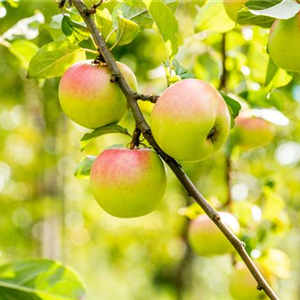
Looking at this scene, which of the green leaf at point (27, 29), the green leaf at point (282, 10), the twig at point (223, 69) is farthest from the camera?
the twig at point (223, 69)

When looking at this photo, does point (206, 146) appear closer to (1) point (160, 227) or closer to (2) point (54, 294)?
(2) point (54, 294)

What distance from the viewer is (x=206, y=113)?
0.71 meters

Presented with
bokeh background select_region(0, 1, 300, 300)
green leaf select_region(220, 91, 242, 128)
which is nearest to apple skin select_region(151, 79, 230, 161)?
green leaf select_region(220, 91, 242, 128)

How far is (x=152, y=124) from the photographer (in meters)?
0.72

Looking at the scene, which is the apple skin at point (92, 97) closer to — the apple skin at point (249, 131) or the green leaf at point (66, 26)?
the green leaf at point (66, 26)

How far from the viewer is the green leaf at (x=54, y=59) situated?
87cm

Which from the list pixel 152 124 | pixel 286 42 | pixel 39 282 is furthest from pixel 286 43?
pixel 39 282

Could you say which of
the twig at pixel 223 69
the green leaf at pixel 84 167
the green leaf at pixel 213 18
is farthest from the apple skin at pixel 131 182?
the twig at pixel 223 69

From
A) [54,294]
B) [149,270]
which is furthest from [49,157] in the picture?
[149,270]

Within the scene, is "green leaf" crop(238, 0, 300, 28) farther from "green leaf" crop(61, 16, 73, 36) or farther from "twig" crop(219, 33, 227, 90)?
"twig" crop(219, 33, 227, 90)

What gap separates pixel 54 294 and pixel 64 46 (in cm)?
41

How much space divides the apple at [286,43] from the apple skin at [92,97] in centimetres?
23

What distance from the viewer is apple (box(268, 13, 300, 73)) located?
77cm

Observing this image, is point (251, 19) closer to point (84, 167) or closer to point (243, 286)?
point (84, 167)
